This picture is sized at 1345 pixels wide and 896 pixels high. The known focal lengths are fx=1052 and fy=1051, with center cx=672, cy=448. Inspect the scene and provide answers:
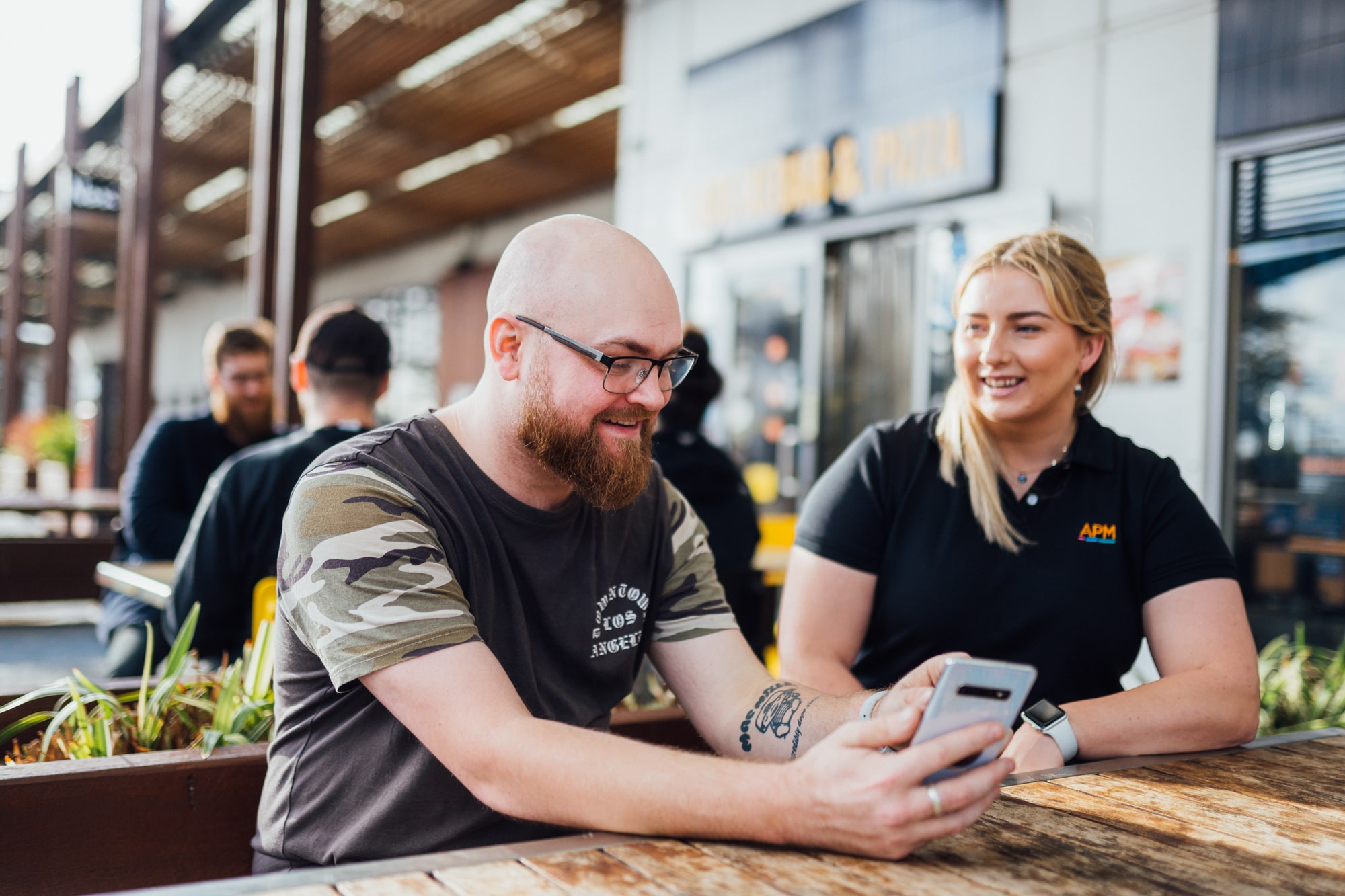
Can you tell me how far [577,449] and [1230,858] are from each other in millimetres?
864

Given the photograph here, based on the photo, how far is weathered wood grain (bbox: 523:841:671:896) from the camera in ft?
3.05

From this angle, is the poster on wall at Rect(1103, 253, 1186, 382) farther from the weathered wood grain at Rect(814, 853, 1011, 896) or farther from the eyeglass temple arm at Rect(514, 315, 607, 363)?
the weathered wood grain at Rect(814, 853, 1011, 896)

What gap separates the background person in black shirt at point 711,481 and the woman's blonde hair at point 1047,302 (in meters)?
1.20

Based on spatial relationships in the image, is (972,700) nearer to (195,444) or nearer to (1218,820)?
(1218,820)

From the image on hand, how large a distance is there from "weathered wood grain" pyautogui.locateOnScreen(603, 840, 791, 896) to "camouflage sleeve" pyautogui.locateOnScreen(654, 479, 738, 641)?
0.55 metres

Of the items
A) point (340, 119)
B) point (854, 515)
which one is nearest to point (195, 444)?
point (854, 515)

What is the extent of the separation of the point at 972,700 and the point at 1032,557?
0.93 meters

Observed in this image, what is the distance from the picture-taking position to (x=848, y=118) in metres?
5.86

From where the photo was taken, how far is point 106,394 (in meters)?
26.5

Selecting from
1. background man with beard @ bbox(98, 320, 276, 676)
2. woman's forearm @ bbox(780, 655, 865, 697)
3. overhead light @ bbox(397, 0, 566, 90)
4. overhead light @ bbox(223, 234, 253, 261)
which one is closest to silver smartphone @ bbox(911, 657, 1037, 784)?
woman's forearm @ bbox(780, 655, 865, 697)

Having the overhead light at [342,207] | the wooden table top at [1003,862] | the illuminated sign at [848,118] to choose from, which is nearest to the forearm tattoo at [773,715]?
the wooden table top at [1003,862]

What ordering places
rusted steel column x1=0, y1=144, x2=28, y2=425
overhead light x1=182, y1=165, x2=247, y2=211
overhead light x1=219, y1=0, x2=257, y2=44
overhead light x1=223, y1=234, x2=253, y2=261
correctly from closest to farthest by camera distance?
overhead light x1=219, y1=0, x2=257, y2=44 → overhead light x1=182, y1=165, x2=247, y2=211 → rusted steel column x1=0, y1=144, x2=28, y2=425 → overhead light x1=223, y1=234, x2=253, y2=261

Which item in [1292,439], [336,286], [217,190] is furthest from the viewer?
[336,286]

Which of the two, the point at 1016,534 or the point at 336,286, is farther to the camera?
the point at 336,286
